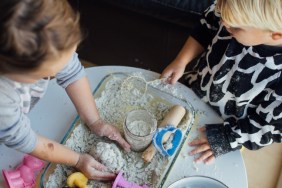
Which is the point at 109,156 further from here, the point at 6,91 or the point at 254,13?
the point at 254,13

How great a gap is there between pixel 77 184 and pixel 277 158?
875mm

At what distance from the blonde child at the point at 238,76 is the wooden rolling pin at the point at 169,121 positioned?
70 mm

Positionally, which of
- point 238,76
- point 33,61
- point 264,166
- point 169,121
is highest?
point 33,61

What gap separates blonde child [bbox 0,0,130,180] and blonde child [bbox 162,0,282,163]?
0.25 meters

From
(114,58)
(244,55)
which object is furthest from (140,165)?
(114,58)

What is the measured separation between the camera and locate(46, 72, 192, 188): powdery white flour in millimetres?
904

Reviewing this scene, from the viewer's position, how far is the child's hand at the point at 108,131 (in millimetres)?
942

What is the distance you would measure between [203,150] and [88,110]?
0.98 feet

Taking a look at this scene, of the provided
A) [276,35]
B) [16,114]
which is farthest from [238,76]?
[16,114]

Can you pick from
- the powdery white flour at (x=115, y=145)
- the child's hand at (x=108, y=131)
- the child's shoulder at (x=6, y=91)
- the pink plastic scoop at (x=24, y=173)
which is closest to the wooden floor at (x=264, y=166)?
the powdery white flour at (x=115, y=145)

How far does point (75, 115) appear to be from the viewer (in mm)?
1017

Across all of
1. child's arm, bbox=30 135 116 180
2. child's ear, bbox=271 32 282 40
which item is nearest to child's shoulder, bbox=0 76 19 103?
child's arm, bbox=30 135 116 180

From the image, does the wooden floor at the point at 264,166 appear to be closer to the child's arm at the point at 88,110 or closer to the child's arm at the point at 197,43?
the child's arm at the point at 197,43

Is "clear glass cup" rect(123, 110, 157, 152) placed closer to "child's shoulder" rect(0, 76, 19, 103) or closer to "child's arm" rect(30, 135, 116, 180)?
"child's arm" rect(30, 135, 116, 180)
